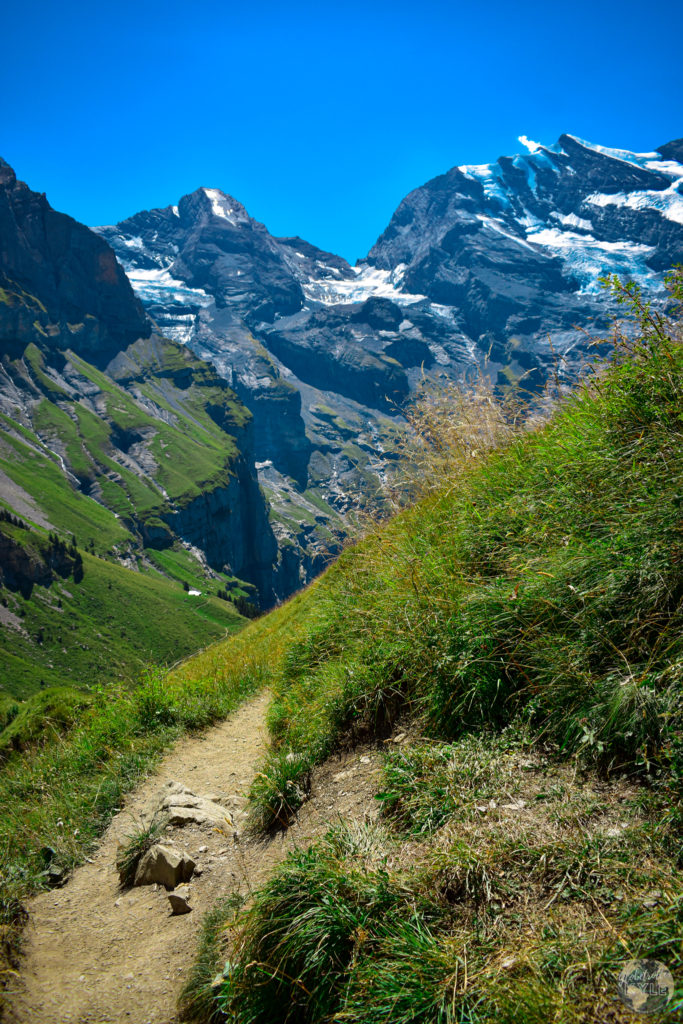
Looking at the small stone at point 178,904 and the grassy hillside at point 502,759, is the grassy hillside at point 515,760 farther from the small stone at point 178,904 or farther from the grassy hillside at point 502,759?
the small stone at point 178,904

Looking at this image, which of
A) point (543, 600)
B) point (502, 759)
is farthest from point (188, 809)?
point (543, 600)

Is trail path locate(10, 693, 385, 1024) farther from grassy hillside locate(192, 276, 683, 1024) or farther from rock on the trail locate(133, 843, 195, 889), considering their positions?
grassy hillside locate(192, 276, 683, 1024)

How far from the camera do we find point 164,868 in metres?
5.43

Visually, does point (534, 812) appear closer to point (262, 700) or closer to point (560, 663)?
point (560, 663)

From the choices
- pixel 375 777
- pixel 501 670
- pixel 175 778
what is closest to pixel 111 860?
pixel 175 778

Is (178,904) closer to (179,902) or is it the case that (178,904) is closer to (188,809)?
(179,902)

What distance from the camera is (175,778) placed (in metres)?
7.51

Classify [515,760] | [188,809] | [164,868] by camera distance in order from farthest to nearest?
1. [188,809]
2. [164,868]
3. [515,760]

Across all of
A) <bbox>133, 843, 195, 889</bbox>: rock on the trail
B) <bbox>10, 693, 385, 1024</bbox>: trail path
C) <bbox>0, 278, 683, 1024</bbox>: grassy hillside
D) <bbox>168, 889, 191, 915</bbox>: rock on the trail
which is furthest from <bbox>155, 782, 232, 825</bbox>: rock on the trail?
<bbox>168, 889, 191, 915</bbox>: rock on the trail

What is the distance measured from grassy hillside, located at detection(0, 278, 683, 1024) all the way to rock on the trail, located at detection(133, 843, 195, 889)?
0.78 m

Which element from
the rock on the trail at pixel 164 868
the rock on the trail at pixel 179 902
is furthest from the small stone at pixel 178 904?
the rock on the trail at pixel 164 868

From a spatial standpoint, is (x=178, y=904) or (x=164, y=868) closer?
(x=178, y=904)

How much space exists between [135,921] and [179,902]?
444 millimetres

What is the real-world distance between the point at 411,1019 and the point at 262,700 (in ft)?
22.6
